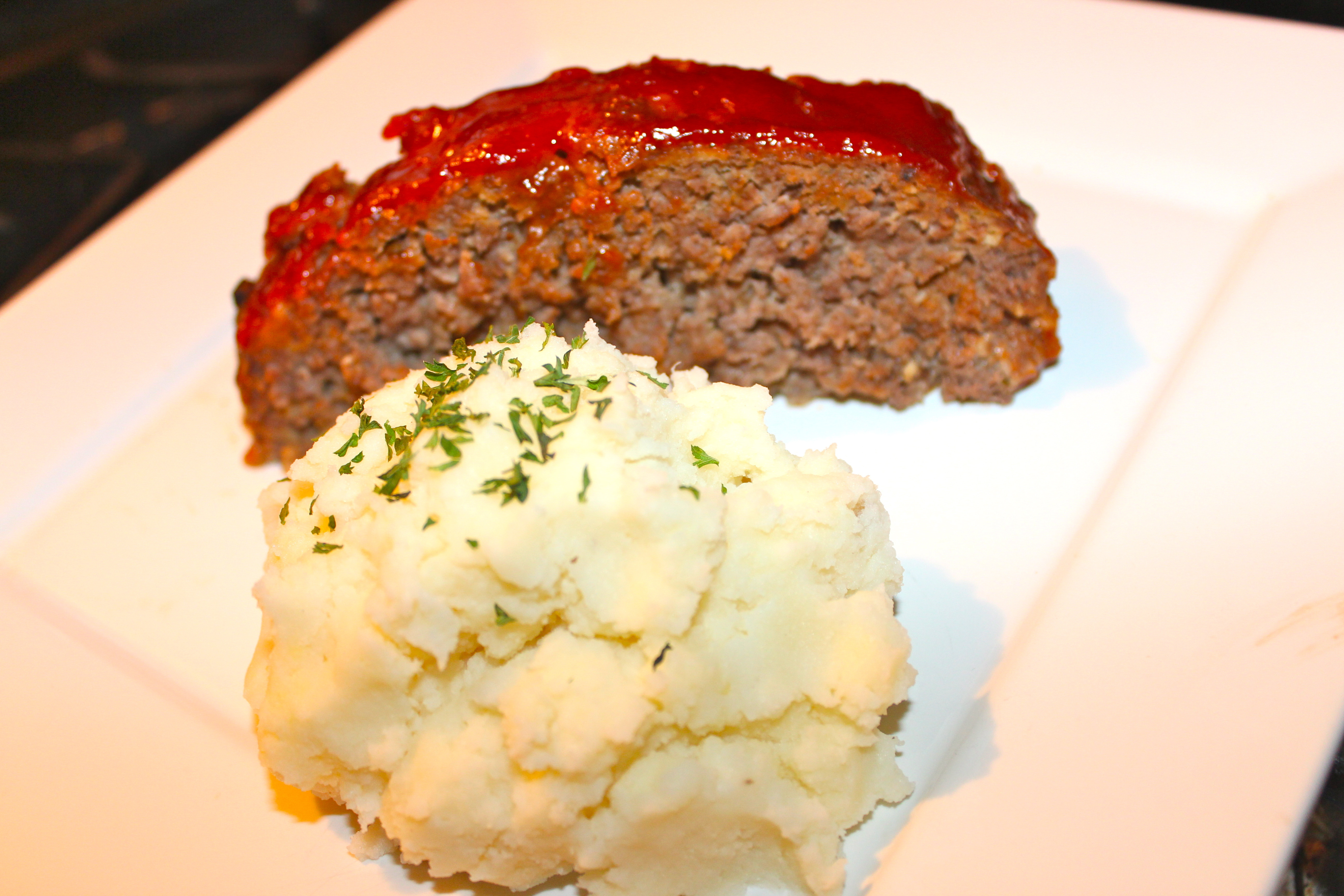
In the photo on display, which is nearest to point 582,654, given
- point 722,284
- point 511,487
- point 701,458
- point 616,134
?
point 511,487

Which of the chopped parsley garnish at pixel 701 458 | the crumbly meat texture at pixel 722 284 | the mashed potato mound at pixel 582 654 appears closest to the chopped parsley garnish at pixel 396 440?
the mashed potato mound at pixel 582 654

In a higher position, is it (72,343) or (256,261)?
(256,261)

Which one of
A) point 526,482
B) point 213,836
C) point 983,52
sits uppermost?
point 983,52

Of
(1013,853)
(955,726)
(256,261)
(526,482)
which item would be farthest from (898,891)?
(256,261)

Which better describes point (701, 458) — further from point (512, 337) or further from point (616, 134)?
point (616, 134)

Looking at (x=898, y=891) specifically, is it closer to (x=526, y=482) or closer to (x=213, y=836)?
(x=526, y=482)

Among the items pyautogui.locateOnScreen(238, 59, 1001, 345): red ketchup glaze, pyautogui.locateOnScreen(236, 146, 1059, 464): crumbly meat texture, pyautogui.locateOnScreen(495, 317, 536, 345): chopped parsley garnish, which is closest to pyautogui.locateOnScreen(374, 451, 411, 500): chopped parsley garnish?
pyautogui.locateOnScreen(495, 317, 536, 345): chopped parsley garnish

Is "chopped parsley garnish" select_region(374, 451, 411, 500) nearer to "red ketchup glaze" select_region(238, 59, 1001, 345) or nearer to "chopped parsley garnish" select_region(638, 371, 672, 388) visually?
"chopped parsley garnish" select_region(638, 371, 672, 388)
